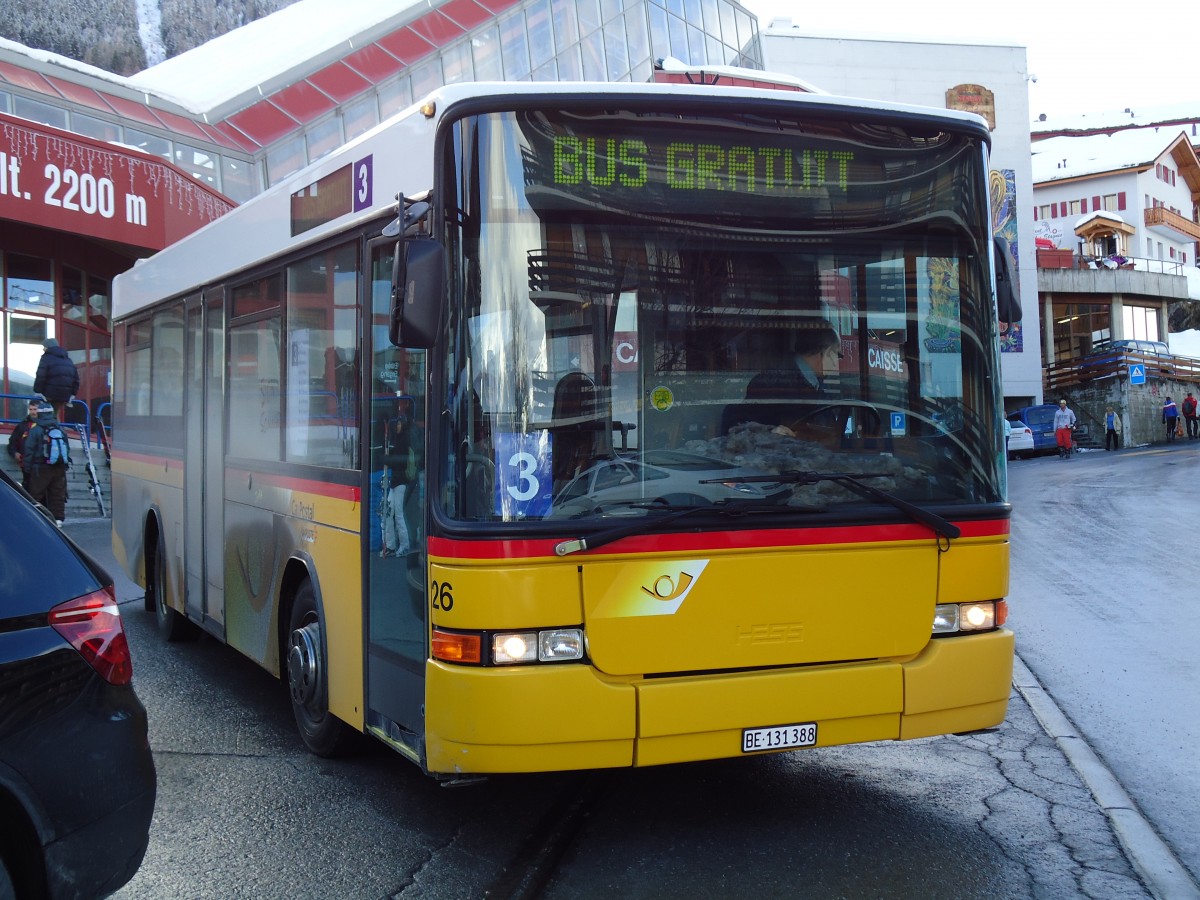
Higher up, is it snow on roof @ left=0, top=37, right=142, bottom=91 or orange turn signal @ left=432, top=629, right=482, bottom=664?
snow on roof @ left=0, top=37, right=142, bottom=91

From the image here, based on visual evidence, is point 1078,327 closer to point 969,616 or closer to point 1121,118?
point 1121,118

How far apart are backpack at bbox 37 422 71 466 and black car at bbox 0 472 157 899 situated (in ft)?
40.0

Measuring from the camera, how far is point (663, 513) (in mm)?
4535

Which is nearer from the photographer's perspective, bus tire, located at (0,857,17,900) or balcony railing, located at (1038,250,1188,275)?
bus tire, located at (0,857,17,900)

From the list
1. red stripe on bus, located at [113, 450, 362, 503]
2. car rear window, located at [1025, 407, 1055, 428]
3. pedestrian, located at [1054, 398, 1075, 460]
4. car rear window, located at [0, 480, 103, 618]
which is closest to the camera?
car rear window, located at [0, 480, 103, 618]

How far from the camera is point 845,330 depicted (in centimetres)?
491

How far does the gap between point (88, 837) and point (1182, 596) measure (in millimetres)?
9888

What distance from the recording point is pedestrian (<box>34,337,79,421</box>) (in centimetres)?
1686

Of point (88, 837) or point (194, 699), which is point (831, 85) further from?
point (88, 837)

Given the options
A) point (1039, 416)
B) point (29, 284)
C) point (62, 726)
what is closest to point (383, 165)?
point (62, 726)

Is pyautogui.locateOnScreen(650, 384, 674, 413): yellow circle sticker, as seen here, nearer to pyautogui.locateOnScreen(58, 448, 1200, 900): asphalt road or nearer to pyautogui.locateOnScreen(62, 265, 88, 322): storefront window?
pyautogui.locateOnScreen(58, 448, 1200, 900): asphalt road

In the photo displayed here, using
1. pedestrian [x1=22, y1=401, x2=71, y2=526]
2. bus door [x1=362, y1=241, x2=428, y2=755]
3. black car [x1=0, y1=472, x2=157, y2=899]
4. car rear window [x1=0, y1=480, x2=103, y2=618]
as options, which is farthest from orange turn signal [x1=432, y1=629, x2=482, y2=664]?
pedestrian [x1=22, y1=401, x2=71, y2=526]

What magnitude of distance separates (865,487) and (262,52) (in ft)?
125

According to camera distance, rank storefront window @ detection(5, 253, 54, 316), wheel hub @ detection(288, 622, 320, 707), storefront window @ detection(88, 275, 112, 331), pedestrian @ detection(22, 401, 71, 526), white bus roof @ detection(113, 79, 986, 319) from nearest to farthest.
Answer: white bus roof @ detection(113, 79, 986, 319)
wheel hub @ detection(288, 622, 320, 707)
pedestrian @ detection(22, 401, 71, 526)
storefront window @ detection(5, 253, 54, 316)
storefront window @ detection(88, 275, 112, 331)
